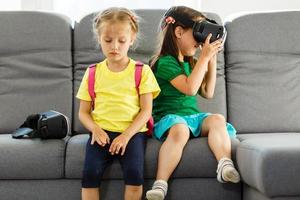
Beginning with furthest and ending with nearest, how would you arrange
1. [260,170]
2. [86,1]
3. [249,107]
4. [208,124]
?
[86,1]
[249,107]
[208,124]
[260,170]

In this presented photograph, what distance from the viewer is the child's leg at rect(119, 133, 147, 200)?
1.89 metres

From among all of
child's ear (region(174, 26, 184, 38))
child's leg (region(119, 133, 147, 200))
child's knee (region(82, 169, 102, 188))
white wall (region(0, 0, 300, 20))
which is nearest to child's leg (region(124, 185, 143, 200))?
child's leg (region(119, 133, 147, 200))

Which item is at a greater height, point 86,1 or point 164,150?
point 86,1

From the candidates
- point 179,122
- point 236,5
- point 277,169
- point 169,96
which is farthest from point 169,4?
point 277,169

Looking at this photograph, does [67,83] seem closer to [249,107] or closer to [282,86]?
[249,107]

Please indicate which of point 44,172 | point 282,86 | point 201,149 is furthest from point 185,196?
point 282,86

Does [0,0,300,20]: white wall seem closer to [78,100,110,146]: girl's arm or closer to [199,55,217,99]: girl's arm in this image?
[199,55,217,99]: girl's arm

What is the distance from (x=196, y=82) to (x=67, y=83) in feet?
2.54

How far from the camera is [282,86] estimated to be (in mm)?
2572

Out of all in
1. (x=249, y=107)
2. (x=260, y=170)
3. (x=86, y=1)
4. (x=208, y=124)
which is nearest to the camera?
(x=260, y=170)

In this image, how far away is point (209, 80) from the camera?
2.29 metres

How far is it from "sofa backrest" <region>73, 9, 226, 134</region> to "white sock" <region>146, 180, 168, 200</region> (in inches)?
29.9

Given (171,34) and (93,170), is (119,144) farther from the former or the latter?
(171,34)

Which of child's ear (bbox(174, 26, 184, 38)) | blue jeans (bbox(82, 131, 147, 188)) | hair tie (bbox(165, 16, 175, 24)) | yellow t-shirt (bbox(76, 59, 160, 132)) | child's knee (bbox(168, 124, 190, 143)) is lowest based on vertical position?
blue jeans (bbox(82, 131, 147, 188))
